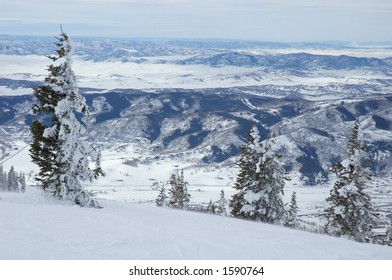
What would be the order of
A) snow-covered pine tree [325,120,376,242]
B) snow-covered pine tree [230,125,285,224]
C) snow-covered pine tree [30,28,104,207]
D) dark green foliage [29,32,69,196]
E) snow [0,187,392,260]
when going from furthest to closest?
snow-covered pine tree [230,125,285,224]
snow-covered pine tree [325,120,376,242]
dark green foliage [29,32,69,196]
snow-covered pine tree [30,28,104,207]
snow [0,187,392,260]

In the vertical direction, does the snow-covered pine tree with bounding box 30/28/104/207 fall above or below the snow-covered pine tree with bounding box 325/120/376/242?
above

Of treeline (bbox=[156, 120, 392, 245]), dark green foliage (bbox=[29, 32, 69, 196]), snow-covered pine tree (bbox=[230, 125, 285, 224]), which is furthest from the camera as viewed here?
snow-covered pine tree (bbox=[230, 125, 285, 224])

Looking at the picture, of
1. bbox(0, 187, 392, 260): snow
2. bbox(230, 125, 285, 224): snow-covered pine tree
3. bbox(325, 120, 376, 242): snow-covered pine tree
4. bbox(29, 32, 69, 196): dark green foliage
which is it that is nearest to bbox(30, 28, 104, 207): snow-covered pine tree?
bbox(29, 32, 69, 196): dark green foliage

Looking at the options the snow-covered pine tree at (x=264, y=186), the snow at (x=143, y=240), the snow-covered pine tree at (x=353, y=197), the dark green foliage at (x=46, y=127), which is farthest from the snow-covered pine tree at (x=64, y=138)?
the snow-covered pine tree at (x=353, y=197)

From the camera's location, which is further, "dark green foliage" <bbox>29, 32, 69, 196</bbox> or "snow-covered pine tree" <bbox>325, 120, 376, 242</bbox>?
"snow-covered pine tree" <bbox>325, 120, 376, 242</bbox>

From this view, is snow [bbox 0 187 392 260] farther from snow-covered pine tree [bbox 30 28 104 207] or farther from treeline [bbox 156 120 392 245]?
treeline [bbox 156 120 392 245]

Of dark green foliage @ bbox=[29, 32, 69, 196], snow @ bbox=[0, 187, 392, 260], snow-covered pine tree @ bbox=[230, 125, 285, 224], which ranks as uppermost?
dark green foliage @ bbox=[29, 32, 69, 196]
